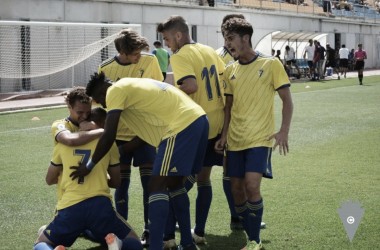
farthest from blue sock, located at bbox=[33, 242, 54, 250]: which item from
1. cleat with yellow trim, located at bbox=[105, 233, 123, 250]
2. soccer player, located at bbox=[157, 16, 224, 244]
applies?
soccer player, located at bbox=[157, 16, 224, 244]

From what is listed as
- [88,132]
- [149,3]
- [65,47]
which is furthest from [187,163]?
[149,3]

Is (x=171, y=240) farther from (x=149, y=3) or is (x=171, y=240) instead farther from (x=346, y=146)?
(x=149, y=3)

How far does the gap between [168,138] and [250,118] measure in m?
0.94

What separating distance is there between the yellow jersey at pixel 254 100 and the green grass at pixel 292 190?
99cm

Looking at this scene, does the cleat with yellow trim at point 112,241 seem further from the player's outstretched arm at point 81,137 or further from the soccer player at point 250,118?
the soccer player at point 250,118

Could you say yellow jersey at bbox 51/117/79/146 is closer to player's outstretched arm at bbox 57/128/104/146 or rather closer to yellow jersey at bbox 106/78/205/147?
player's outstretched arm at bbox 57/128/104/146

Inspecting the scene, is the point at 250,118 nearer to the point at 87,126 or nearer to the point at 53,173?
the point at 87,126

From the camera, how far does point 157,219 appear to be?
4188 mm

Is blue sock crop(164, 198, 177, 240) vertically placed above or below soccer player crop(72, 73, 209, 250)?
below

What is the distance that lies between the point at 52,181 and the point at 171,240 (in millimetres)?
1165

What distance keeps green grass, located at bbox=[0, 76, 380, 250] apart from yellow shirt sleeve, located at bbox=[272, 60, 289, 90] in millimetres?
1445

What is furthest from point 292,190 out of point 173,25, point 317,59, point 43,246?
point 317,59

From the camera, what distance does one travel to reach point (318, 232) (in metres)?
5.15

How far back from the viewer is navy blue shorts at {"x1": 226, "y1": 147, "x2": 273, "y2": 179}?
4.67 m
